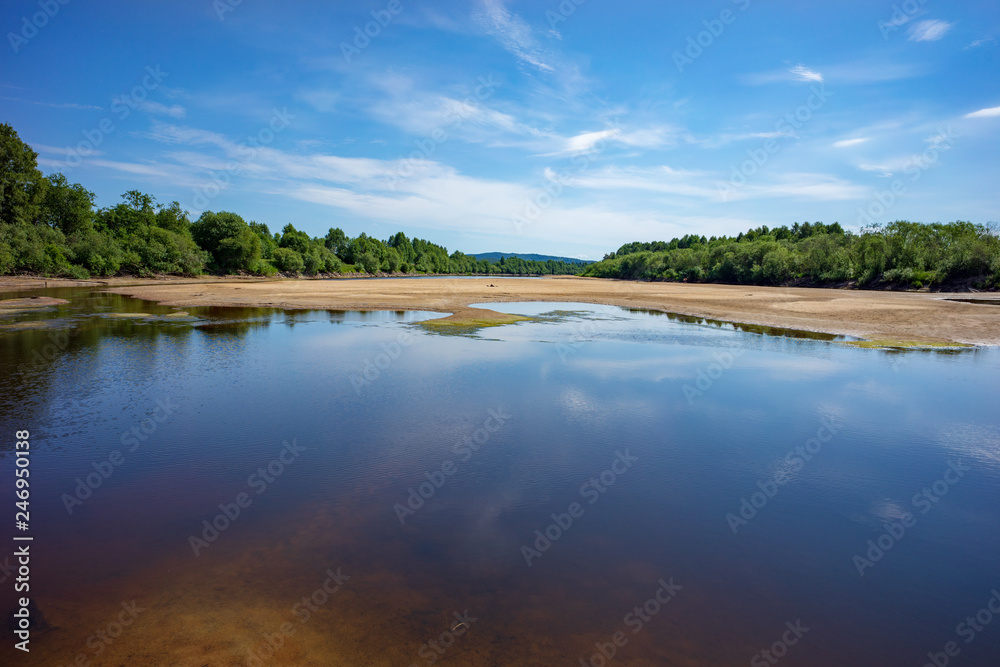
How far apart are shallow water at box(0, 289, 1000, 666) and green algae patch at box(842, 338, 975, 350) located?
6.73 m

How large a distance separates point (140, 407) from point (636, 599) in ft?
38.5

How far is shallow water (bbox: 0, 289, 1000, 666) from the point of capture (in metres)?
4.43

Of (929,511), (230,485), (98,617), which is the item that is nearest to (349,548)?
(98,617)

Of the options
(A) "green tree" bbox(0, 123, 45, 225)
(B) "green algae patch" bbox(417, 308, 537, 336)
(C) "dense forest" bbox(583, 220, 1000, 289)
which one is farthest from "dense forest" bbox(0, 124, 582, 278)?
(C) "dense forest" bbox(583, 220, 1000, 289)

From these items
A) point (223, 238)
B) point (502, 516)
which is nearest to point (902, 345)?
point (502, 516)

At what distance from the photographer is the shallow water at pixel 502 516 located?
4434 millimetres

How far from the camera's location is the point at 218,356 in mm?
17047

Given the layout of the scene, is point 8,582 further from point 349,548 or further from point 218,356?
point 218,356

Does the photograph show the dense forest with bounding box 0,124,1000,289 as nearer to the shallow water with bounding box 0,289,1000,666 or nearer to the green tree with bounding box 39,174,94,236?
the green tree with bounding box 39,174,94,236

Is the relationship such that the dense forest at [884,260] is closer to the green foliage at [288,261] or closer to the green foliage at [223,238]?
the green foliage at [288,261]

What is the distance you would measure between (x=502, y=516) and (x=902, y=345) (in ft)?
75.7

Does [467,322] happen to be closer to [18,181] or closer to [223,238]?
[18,181]

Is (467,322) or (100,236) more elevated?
(100,236)

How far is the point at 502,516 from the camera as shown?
6.59 metres
